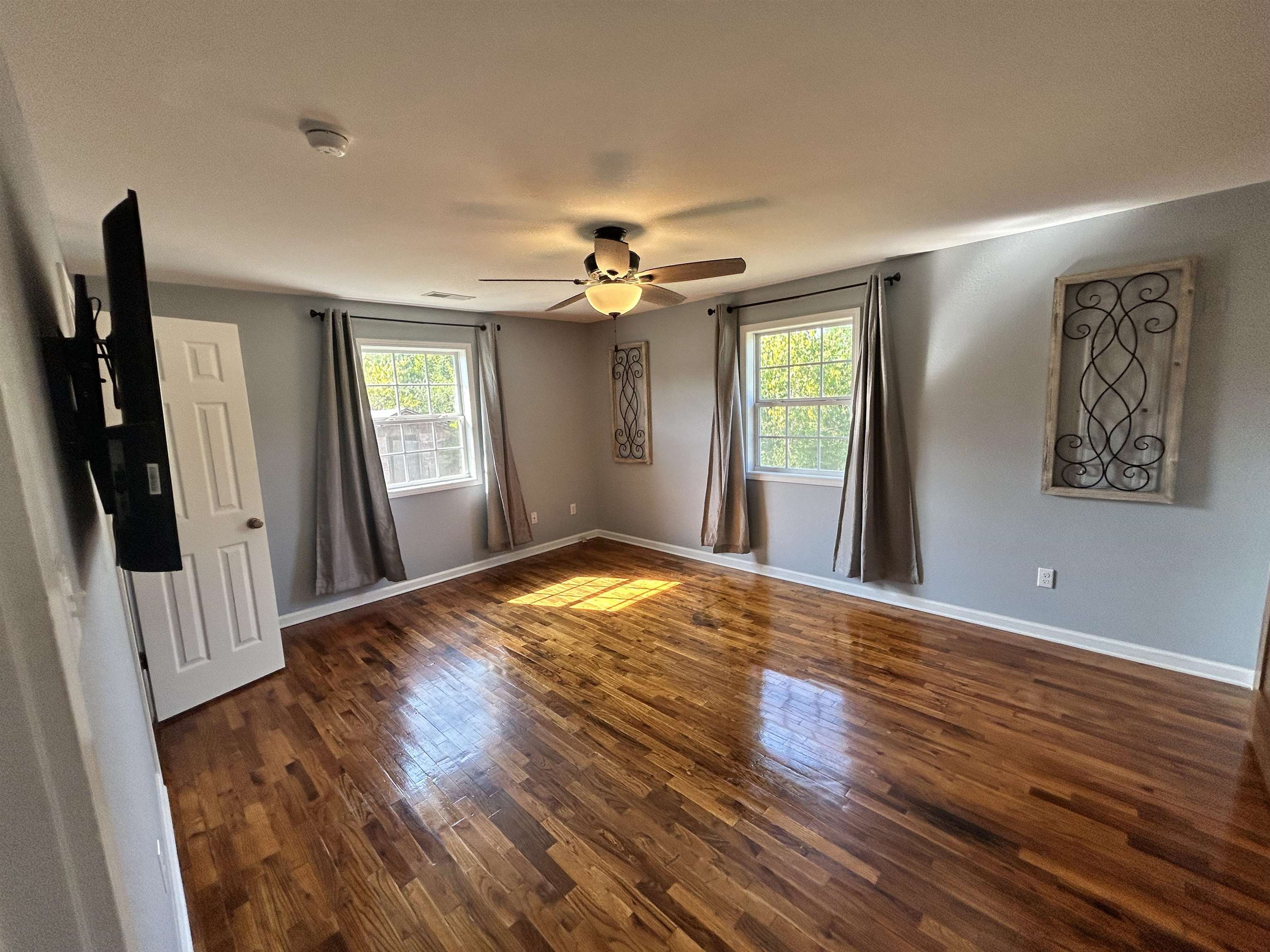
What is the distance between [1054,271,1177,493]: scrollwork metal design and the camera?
2.61m

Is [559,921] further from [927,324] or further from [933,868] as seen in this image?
[927,324]

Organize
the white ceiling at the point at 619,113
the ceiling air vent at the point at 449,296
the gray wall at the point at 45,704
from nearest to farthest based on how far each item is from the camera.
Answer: the gray wall at the point at 45,704, the white ceiling at the point at 619,113, the ceiling air vent at the point at 449,296

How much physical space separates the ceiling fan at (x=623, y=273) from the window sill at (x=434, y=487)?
7.93 ft

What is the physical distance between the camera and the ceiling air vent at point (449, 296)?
379 cm

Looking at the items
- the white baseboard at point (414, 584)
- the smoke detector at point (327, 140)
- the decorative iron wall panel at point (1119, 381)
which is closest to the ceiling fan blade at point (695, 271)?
the smoke detector at point (327, 140)

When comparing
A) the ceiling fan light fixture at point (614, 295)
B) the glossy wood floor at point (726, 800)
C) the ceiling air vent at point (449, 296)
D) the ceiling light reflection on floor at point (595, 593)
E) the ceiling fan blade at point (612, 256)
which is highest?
the ceiling air vent at point (449, 296)

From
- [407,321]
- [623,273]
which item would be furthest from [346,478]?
[623,273]

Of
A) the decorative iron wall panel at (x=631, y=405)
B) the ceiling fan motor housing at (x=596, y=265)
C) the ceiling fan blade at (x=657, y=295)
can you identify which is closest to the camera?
the ceiling fan motor housing at (x=596, y=265)

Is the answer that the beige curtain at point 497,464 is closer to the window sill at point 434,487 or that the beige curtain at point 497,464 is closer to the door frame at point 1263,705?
the window sill at point 434,487

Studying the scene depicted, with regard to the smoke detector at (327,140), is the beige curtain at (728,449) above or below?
below

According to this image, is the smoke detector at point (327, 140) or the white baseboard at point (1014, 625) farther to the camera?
the white baseboard at point (1014, 625)

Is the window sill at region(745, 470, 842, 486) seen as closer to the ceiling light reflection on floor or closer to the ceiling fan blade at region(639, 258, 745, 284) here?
the ceiling light reflection on floor

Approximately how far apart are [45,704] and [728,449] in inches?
160

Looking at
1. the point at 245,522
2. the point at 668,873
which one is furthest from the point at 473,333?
the point at 668,873
